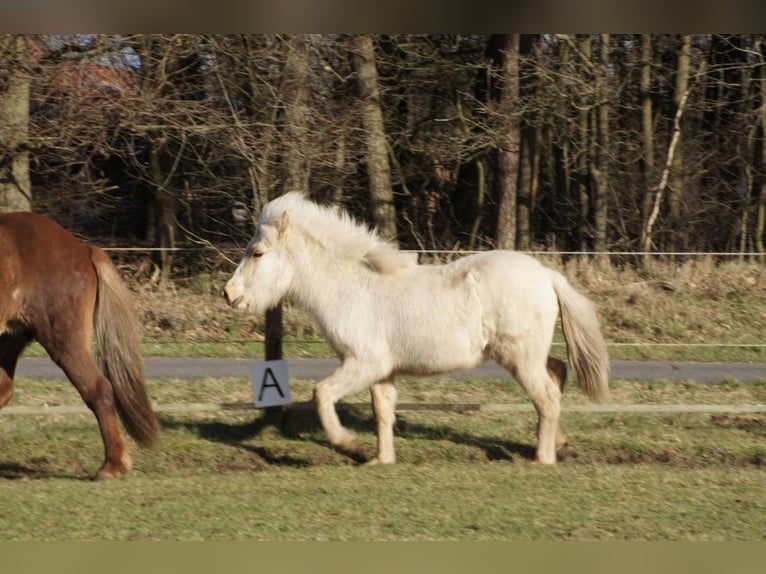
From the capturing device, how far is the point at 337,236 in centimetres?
812

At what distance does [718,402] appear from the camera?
10.2m

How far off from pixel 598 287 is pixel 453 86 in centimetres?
557

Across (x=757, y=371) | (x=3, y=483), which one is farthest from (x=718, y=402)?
(x=3, y=483)

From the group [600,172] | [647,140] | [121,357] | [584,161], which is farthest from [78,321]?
[584,161]

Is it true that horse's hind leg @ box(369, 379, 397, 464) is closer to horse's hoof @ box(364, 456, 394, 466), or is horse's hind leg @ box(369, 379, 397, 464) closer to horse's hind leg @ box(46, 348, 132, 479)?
horse's hoof @ box(364, 456, 394, 466)

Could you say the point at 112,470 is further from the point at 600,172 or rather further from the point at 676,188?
the point at 676,188

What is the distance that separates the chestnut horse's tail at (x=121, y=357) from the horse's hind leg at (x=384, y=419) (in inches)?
66.4

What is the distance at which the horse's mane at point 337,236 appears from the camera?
26.2ft

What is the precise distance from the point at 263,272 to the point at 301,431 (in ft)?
5.45

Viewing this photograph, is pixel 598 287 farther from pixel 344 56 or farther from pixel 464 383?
pixel 344 56

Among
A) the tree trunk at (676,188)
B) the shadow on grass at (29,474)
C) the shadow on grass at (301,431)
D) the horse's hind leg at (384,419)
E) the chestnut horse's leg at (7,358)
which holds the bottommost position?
the shadow on grass at (29,474)

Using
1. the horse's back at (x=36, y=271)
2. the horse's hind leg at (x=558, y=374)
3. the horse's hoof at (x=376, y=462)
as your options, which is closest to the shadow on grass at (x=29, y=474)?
the horse's back at (x=36, y=271)

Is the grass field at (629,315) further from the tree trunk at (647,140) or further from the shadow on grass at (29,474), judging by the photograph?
the shadow on grass at (29,474)

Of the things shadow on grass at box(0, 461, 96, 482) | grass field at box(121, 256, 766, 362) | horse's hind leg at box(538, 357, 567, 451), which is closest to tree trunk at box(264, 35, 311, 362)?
grass field at box(121, 256, 766, 362)
